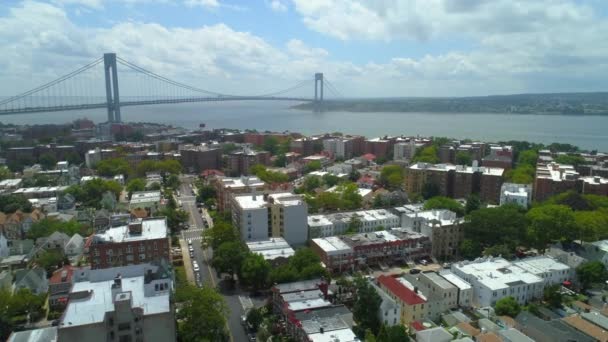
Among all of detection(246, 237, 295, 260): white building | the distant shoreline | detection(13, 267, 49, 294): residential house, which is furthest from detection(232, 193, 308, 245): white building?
the distant shoreline

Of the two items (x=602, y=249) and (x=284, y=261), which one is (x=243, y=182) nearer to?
(x=284, y=261)

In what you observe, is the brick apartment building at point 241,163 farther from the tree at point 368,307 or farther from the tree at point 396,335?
the tree at point 396,335

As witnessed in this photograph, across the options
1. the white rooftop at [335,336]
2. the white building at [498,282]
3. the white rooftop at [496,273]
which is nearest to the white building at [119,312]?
the white rooftop at [335,336]

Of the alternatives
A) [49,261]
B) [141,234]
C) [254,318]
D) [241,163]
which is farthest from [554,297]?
[241,163]

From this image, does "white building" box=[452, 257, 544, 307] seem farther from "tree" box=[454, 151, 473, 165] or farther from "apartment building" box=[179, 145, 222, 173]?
"apartment building" box=[179, 145, 222, 173]

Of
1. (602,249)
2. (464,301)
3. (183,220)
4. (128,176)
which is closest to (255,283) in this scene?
(464,301)

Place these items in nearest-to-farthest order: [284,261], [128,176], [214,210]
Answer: [284,261] → [214,210] → [128,176]

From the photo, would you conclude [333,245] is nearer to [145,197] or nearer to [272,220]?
[272,220]
